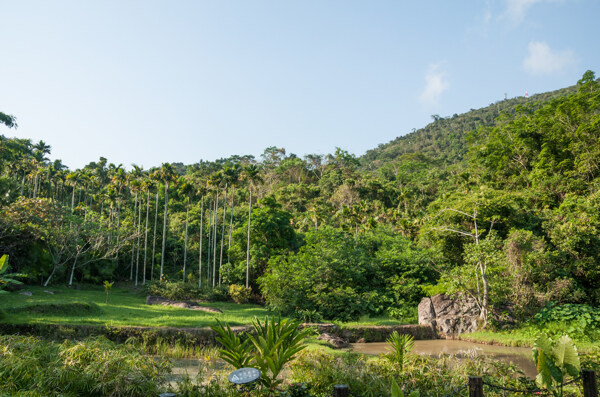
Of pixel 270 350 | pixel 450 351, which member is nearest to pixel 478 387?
pixel 270 350

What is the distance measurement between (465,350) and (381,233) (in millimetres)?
14458

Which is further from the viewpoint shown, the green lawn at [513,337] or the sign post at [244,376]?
the green lawn at [513,337]

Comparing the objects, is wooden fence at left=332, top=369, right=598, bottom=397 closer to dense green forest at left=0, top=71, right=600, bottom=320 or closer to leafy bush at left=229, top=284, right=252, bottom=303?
dense green forest at left=0, top=71, right=600, bottom=320

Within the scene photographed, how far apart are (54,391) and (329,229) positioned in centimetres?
2102

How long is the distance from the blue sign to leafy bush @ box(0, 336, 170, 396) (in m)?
1.53

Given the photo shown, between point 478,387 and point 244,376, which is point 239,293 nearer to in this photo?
point 244,376

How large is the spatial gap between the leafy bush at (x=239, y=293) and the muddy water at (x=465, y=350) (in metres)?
12.7

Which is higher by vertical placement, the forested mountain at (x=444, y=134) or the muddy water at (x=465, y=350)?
the forested mountain at (x=444, y=134)

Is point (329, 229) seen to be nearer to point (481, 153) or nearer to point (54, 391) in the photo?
point (481, 153)

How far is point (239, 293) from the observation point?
26.6 metres

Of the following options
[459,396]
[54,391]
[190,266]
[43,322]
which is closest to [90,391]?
[54,391]

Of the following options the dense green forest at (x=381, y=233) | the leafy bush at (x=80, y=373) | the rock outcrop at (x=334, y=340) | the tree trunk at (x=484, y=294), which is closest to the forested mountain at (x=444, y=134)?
the dense green forest at (x=381, y=233)

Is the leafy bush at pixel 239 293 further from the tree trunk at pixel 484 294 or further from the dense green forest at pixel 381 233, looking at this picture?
the tree trunk at pixel 484 294

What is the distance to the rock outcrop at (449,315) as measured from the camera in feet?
56.5
